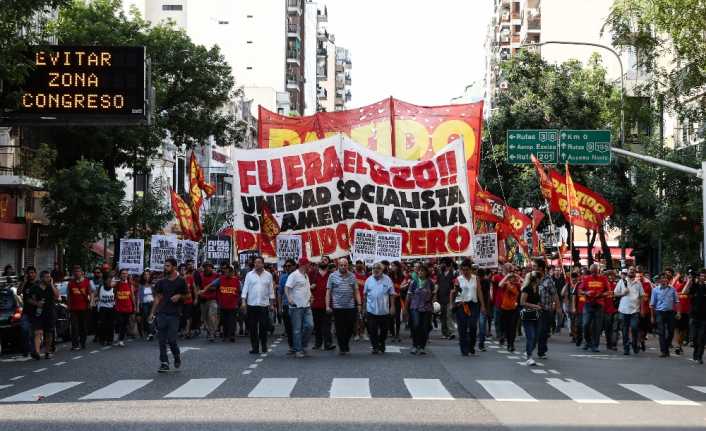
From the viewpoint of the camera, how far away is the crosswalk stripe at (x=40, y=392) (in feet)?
49.9

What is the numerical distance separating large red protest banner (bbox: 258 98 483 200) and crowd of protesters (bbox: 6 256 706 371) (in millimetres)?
2819

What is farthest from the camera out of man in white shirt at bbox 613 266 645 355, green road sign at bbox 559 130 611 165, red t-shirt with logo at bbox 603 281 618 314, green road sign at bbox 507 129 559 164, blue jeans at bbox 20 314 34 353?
green road sign at bbox 507 129 559 164

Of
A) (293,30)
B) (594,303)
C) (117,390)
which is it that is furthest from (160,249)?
(293,30)

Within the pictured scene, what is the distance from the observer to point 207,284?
30109 millimetres

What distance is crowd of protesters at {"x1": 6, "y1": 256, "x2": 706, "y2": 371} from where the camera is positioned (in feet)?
73.3

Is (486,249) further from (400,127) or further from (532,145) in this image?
(532,145)

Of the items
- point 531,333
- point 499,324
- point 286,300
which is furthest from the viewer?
point 499,324

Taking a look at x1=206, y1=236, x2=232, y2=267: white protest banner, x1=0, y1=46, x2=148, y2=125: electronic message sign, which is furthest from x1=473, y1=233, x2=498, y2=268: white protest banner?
x1=206, y1=236, x2=232, y2=267: white protest banner

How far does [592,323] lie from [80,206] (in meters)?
18.1

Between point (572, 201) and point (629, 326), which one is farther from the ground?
point (572, 201)

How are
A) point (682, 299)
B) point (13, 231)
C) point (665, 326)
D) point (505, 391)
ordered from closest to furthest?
point (505, 391), point (665, 326), point (682, 299), point (13, 231)

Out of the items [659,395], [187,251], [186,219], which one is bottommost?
[659,395]

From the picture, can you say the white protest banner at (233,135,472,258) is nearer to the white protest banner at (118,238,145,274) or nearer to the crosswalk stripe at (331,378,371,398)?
the white protest banner at (118,238,145,274)

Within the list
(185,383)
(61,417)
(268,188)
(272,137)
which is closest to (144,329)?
(272,137)
